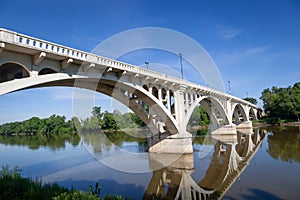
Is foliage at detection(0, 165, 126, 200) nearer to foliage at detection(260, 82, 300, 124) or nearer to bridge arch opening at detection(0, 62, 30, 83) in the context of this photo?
bridge arch opening at detection(0, 62, 30, 83)

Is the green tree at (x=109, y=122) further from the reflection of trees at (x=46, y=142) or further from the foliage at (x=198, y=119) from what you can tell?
the foliage at (x=198, y=119)

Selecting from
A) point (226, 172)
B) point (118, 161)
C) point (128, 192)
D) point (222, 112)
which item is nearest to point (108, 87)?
point (118, 161)

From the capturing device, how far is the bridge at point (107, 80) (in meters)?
9.76

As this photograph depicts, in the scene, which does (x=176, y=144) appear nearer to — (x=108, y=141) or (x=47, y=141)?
(x=108, y=141)

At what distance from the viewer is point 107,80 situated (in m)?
15.4

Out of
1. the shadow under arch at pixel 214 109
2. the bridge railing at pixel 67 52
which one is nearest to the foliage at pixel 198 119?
the shadow under arch at pixel 214 109

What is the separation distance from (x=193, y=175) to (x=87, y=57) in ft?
34.0

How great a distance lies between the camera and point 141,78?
18.3 metres

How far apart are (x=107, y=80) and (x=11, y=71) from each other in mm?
5846

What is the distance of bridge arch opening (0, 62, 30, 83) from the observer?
1074 cm

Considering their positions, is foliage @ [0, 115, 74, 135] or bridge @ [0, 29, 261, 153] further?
foliage @ [0, 115, 74, 135]

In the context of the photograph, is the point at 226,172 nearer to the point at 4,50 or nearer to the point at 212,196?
the point at 212,196

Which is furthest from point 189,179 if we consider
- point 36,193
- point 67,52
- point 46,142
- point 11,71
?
point 46,142

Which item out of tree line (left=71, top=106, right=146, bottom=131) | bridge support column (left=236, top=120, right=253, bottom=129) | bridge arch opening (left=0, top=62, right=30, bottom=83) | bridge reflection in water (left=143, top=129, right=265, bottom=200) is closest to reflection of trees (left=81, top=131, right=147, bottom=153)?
tree line (left=71, top=106, right=146, bottom=131)
